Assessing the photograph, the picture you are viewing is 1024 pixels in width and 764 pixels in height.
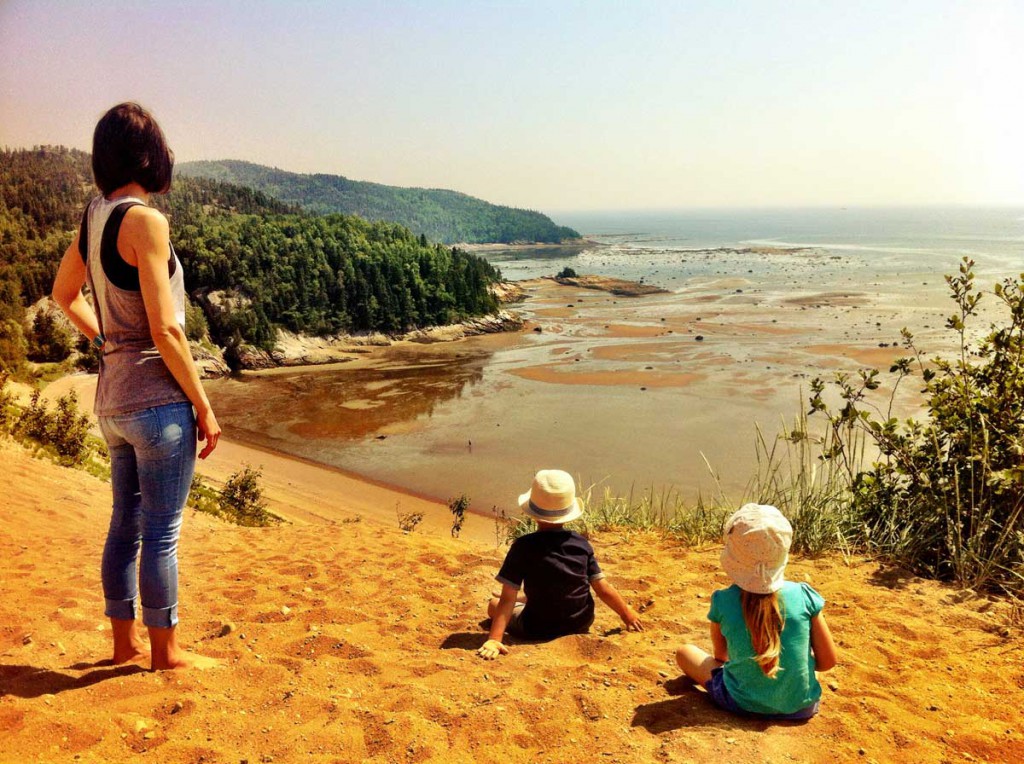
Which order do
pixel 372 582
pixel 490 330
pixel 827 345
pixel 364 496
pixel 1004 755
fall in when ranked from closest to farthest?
pixel 1004 755
pixel 372 582
pixel 364 496
pixel 827 345
pixel 490 330

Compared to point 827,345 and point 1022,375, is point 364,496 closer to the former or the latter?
point 1022,375

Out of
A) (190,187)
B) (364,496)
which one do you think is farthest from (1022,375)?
(190,187)

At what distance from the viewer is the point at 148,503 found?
2516 millimetres

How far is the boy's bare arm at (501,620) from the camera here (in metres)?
3.41

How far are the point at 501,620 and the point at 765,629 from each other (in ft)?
4.87

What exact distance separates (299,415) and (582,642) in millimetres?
22002

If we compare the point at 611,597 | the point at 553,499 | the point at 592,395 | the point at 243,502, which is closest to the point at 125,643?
the point at 553,499

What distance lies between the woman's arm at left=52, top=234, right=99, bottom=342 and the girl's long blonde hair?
291 centimetres

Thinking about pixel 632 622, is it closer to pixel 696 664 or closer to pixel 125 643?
pixel 696 664

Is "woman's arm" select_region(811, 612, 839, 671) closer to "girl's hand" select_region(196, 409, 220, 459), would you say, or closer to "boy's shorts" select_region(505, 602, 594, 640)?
"boy's shorts" select_region(505, 602, 594, 640)

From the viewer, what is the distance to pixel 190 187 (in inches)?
2242

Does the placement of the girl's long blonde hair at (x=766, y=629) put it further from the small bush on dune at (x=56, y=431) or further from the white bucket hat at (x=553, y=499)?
the small bush on dune at (x=56, y=431)

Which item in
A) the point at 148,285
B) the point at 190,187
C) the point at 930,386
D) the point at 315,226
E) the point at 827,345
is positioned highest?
the point at 190,187

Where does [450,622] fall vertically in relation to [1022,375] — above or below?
below
